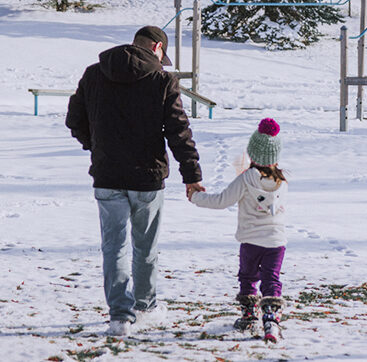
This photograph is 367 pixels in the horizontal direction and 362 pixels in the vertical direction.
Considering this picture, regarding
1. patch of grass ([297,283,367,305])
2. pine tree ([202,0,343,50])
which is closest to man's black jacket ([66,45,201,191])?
patch of grass ([297,283,367,305])

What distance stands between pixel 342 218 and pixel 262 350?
4.16m

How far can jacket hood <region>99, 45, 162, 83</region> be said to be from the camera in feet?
11.4

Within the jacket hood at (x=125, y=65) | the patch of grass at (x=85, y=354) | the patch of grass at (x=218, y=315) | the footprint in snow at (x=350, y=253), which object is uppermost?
the jacket hood at (x=125, y=65)

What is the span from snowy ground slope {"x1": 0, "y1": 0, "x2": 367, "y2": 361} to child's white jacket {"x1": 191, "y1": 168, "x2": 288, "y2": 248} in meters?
0.52

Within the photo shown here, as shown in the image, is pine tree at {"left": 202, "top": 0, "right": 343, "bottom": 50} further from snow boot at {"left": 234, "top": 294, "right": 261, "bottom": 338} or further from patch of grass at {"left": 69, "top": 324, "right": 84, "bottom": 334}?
patch of grass at {"left": 69, "top": 324, "right": 84, "bottom": 334}

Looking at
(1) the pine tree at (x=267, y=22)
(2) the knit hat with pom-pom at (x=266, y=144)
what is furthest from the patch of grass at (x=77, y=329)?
(1) the pine tree at (x=267, y=22)

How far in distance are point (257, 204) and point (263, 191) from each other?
0.08 metres

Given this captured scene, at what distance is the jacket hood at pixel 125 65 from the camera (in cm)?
347

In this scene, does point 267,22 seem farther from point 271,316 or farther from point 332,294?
point 271,316

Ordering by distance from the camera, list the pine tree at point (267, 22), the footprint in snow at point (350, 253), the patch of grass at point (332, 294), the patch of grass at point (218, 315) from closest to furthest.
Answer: the patch of grass at point (218, 315) → the patch of grass at point (332, 294) → the footprint in snow at point (350, 253) → the pine tree at point (267, 22)

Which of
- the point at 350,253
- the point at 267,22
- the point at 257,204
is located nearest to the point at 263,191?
the point at 257,204

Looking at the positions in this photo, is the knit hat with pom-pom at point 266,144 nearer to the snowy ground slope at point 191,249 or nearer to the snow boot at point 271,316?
the snow boot at point 271,316

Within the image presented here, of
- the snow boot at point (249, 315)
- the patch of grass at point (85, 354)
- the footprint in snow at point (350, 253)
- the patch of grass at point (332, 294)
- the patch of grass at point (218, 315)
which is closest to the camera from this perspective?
the patch of grass at point (85, 354)

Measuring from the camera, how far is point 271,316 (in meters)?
3.59
